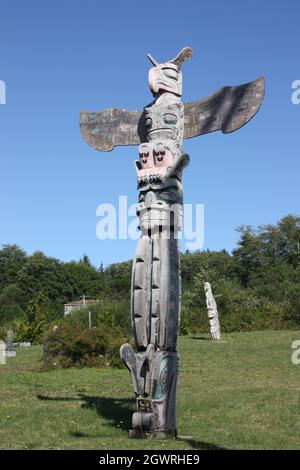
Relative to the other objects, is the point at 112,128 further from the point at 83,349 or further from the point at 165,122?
the point at 83,349

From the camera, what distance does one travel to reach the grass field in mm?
7004

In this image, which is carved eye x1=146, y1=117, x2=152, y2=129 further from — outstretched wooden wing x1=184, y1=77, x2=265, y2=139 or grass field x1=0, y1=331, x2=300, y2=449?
grass field x1=0, y1=331, x2=300, y2=449

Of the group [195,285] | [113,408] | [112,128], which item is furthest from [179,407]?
[195,285]

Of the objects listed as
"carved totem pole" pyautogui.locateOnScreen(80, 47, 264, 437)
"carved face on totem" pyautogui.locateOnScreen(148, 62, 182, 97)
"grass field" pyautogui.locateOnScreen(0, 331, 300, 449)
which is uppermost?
"carved face on totem" pyautogui.locateOnScreen(148, 62, 182, 97)

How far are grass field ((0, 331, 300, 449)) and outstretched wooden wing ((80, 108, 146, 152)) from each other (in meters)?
4.19

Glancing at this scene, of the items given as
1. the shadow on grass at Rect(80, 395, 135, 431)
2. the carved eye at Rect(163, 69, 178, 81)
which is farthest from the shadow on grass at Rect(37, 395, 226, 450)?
the carved eye at Rect(163, 69, 178, 81)

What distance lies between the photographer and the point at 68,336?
16.4m

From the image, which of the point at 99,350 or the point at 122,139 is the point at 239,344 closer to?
the point at 99,350

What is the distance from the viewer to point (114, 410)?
899 cm

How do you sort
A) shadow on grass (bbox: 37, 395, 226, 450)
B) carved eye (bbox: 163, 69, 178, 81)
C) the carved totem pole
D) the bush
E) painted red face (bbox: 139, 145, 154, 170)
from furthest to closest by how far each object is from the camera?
the bush → carved eye (bbox: 163, 69, 178, 81) → painted red face (bbox: 139, 145, 154, 170) → the carved totem pole → shadow on grass (bbox: 37, 395, 226, 450)

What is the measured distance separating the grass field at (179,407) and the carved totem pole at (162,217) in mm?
583

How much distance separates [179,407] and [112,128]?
479 centimetres

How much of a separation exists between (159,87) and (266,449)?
5.00m
